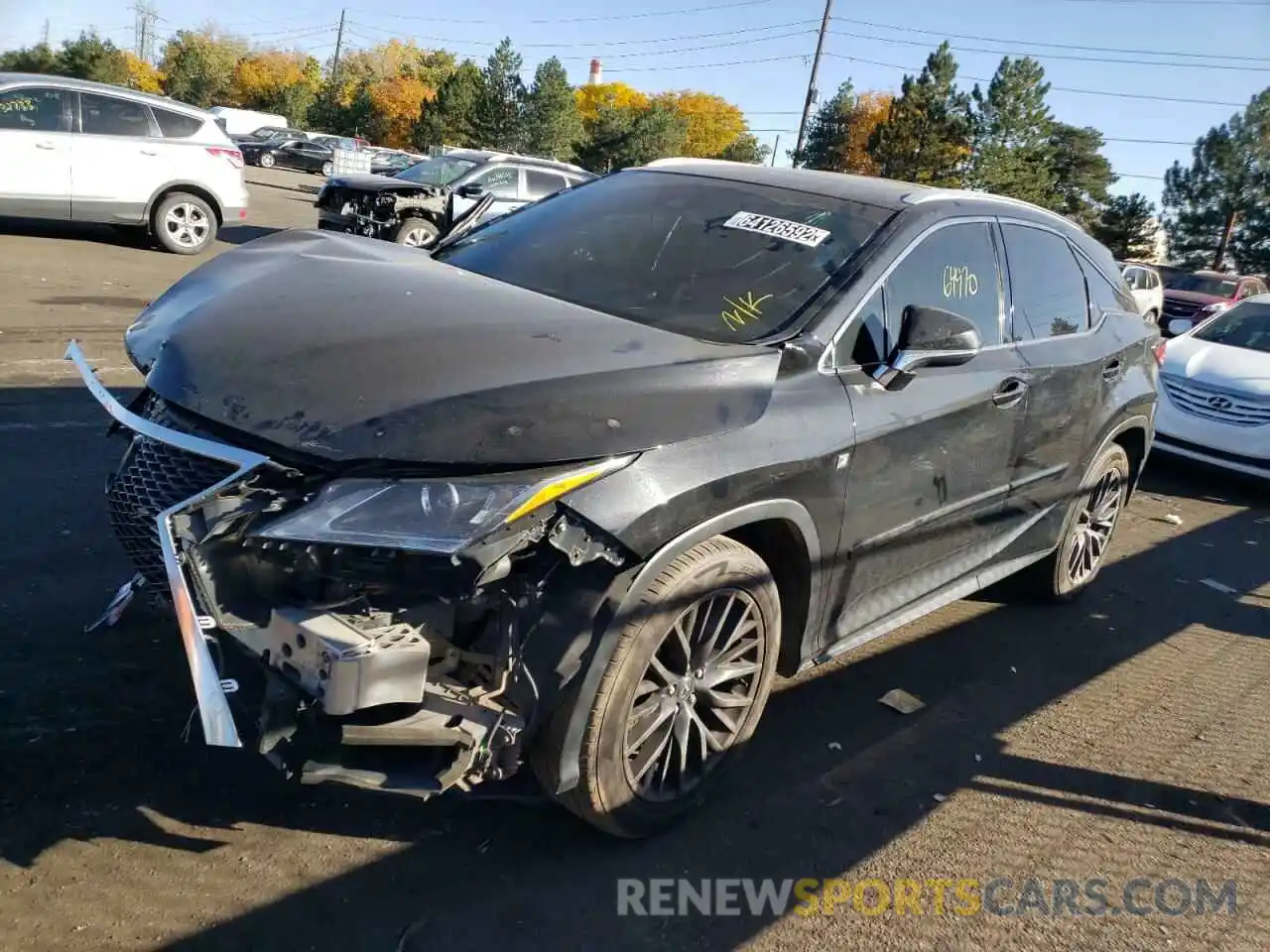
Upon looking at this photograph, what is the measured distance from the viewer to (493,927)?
2.58 meters

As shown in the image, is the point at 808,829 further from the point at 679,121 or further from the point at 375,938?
the point at 679,121

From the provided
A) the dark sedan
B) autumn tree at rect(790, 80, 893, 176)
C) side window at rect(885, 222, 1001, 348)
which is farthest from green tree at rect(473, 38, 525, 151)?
side window at rect(885, 222, 1001, 348)

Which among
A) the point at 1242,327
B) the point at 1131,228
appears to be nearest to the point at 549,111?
the point at 1131,228

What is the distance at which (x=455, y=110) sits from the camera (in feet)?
176

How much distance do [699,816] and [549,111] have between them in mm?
52503

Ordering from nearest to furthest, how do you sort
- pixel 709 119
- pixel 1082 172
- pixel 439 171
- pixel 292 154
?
pixel 439 171 → pixel 292 154 → pixel 1082 172 → pixel 709 119

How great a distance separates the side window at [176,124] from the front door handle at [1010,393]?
11354mm

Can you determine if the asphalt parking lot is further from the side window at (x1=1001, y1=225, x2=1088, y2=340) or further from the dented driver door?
the side window at (x1=1001, y1=225, x2=1088, y2=340)

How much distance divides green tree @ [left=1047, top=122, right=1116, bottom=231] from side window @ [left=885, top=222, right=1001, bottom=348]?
200 feet

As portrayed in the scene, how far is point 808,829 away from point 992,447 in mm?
1688

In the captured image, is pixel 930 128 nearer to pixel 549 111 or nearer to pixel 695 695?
pixel 549 111

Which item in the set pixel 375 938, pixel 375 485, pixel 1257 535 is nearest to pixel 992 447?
pixel 375 485

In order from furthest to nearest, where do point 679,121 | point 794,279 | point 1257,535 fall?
point 679,121, point 1257,535, point 794,279

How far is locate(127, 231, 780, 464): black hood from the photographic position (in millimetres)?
2498
